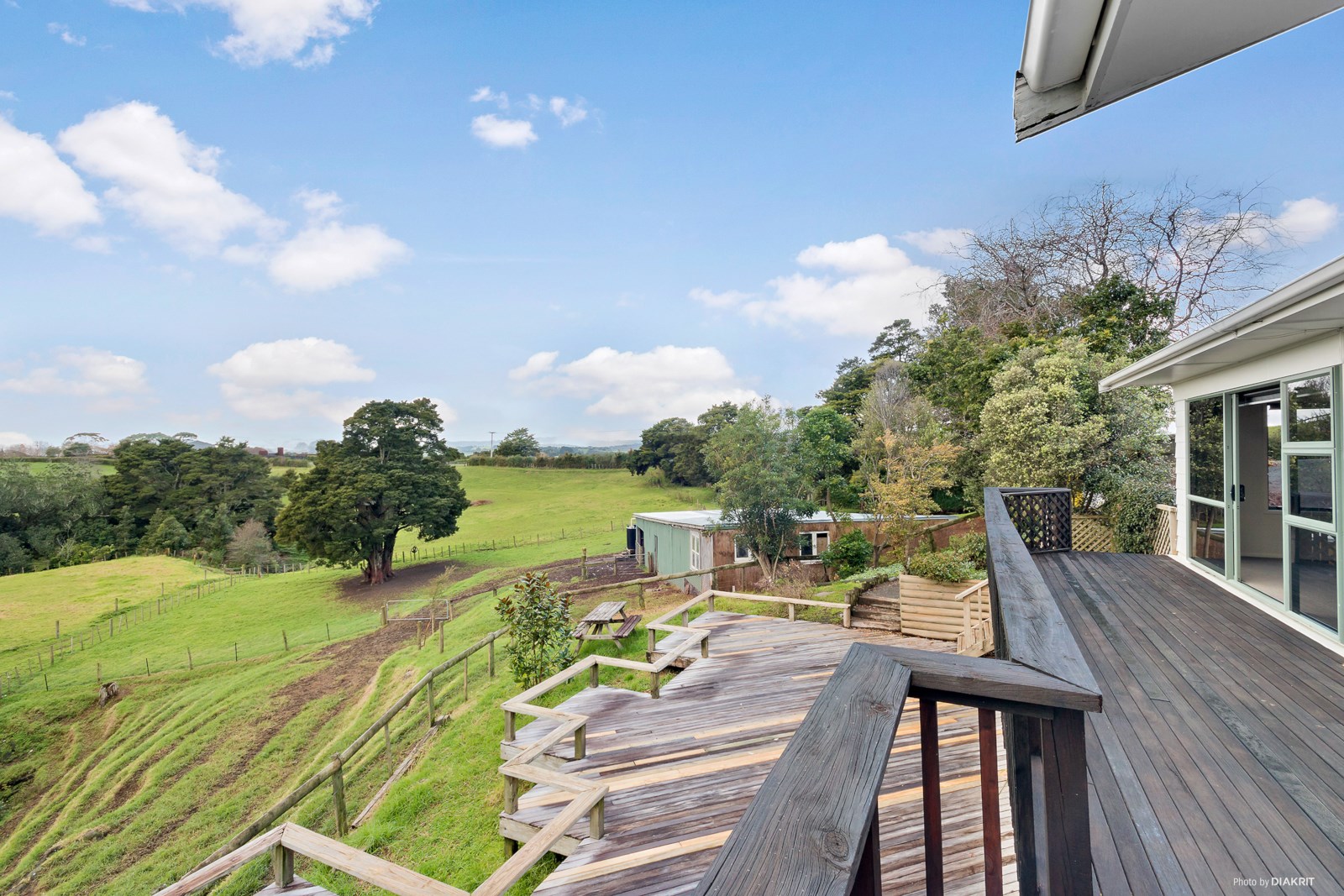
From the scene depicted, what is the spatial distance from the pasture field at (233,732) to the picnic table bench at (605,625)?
0.97 ft

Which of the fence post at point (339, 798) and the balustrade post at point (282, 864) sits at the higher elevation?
the balustrade post at point (282, 864)

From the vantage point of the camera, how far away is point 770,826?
608mm

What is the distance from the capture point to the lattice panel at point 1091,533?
10984 mm

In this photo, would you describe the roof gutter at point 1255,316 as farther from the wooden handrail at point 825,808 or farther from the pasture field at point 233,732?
the pasture field at point 233,732

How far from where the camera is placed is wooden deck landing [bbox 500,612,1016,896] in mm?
2920

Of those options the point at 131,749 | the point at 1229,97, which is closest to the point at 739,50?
the point at 1229,97

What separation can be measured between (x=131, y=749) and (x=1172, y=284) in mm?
32041

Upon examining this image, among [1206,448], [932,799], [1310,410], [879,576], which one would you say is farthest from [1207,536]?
[932,799]

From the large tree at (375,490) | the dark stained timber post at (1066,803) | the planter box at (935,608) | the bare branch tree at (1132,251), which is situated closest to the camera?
the dark stained timber post at (1066,803)

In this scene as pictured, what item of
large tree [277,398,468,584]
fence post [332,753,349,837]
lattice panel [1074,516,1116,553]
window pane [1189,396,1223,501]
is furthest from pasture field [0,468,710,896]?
lattice panel [1074,516,1116,553]

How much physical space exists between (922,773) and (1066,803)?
19 centimetres

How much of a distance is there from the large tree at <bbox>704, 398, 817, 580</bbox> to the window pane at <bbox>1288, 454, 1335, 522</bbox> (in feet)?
35.2

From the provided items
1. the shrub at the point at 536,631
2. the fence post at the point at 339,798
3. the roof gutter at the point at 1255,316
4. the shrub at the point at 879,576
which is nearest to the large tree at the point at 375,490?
the shrub at the point at 536,631

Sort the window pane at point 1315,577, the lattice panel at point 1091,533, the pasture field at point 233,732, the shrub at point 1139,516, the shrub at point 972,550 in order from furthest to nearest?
the lattice panel at point 1091,533, the shrub at point 972,550, the shrub at point 1139,516, the pasture field at point 233,732, the window pane at point 1315,577
